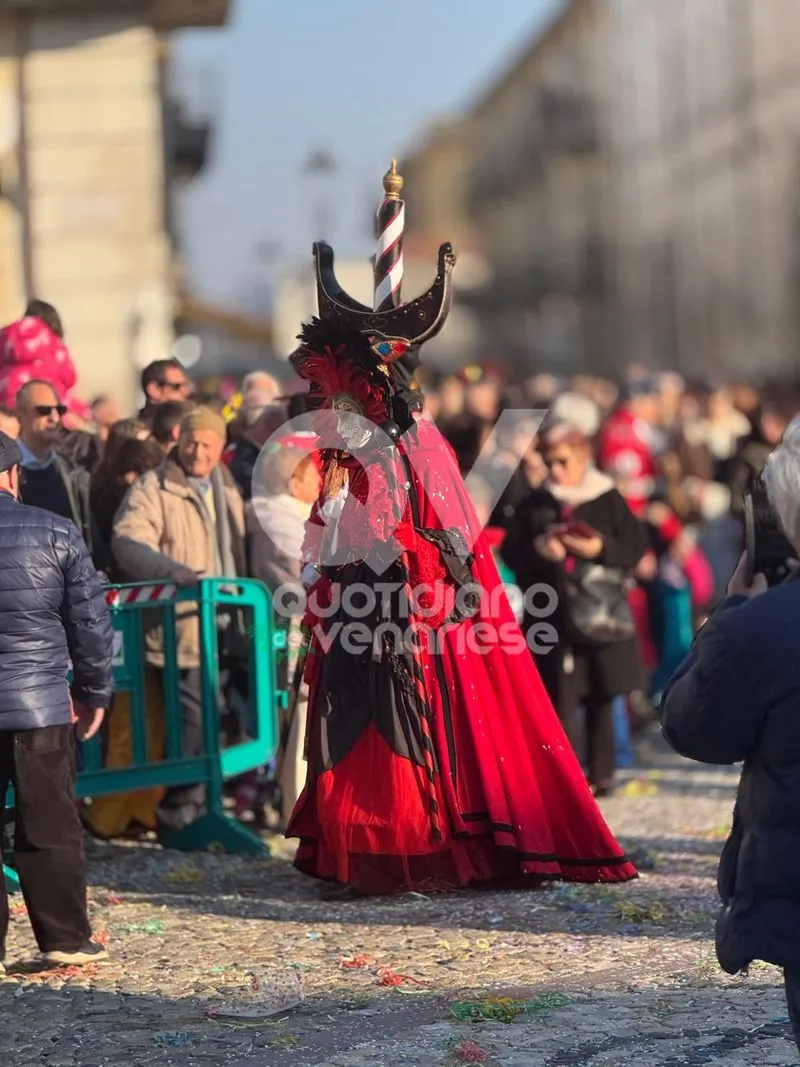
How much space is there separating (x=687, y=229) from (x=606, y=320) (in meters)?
11.8

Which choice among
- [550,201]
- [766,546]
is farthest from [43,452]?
[550,201]

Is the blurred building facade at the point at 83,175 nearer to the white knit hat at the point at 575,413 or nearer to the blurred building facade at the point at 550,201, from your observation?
the white knit hat at the point at 575,413

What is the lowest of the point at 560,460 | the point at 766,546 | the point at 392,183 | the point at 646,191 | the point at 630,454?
the point at 766,546

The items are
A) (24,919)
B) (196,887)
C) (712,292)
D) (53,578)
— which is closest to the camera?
(53,578)

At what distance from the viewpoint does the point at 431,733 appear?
7.82 metres

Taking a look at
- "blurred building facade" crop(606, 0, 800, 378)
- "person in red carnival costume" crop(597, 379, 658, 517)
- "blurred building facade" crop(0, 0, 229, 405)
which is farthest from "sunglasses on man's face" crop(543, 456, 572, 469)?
"blurred building facade" crop(606, 0, 800, 378)

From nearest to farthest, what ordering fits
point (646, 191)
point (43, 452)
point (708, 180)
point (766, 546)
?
point (766, 546) → point (43, 452) → point (708, 180) → point (646, 191)

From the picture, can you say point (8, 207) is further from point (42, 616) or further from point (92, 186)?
point (42, 616)

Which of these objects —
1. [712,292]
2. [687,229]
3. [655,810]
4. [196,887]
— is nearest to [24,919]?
[196,887]

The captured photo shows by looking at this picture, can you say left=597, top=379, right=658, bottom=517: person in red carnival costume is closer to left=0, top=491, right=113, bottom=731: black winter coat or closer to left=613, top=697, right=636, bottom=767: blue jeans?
left=613, top=697, right=636, bottom=767: blue jeans

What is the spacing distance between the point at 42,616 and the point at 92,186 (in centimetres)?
1466

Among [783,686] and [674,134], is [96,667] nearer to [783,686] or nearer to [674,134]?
[783,686]

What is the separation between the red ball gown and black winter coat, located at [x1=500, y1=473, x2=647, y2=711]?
246 centimetres

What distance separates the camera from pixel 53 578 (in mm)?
6734
